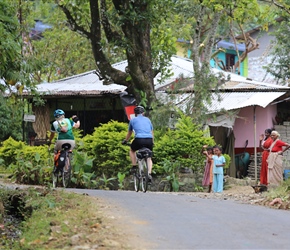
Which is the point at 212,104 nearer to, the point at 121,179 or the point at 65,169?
the point at 121,179

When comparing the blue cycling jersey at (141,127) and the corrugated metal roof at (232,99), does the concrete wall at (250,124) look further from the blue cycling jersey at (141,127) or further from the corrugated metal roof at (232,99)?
the blue cycling jersey at (141,127)

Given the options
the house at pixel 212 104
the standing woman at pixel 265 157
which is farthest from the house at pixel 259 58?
the standing woman at pixel 265 157

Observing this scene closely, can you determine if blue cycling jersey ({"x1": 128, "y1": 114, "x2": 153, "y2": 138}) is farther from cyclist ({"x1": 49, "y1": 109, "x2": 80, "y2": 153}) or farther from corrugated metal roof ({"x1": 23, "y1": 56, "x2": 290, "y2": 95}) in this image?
corrugated metal roof ({"x1": 23, "y1": 56, "x2": 290, "y2": 95})

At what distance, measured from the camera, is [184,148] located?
20297 mm

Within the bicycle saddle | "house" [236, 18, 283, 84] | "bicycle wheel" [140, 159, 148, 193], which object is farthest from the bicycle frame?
"house" [236, 18, 283, 84]

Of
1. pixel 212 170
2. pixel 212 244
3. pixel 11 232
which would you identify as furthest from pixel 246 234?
pixel 212 170

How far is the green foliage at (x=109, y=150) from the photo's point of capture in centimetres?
2053

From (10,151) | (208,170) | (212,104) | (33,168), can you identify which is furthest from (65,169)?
(212,104)

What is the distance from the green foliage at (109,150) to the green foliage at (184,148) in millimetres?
921

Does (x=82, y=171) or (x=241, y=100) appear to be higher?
(x=241, y=100)

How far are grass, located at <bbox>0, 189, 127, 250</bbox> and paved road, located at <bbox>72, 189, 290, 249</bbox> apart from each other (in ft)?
1.37

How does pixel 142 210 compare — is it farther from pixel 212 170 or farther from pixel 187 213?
pixel 212 170

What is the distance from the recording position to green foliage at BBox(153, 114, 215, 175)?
798 inches

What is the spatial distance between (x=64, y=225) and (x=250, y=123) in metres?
18.2
